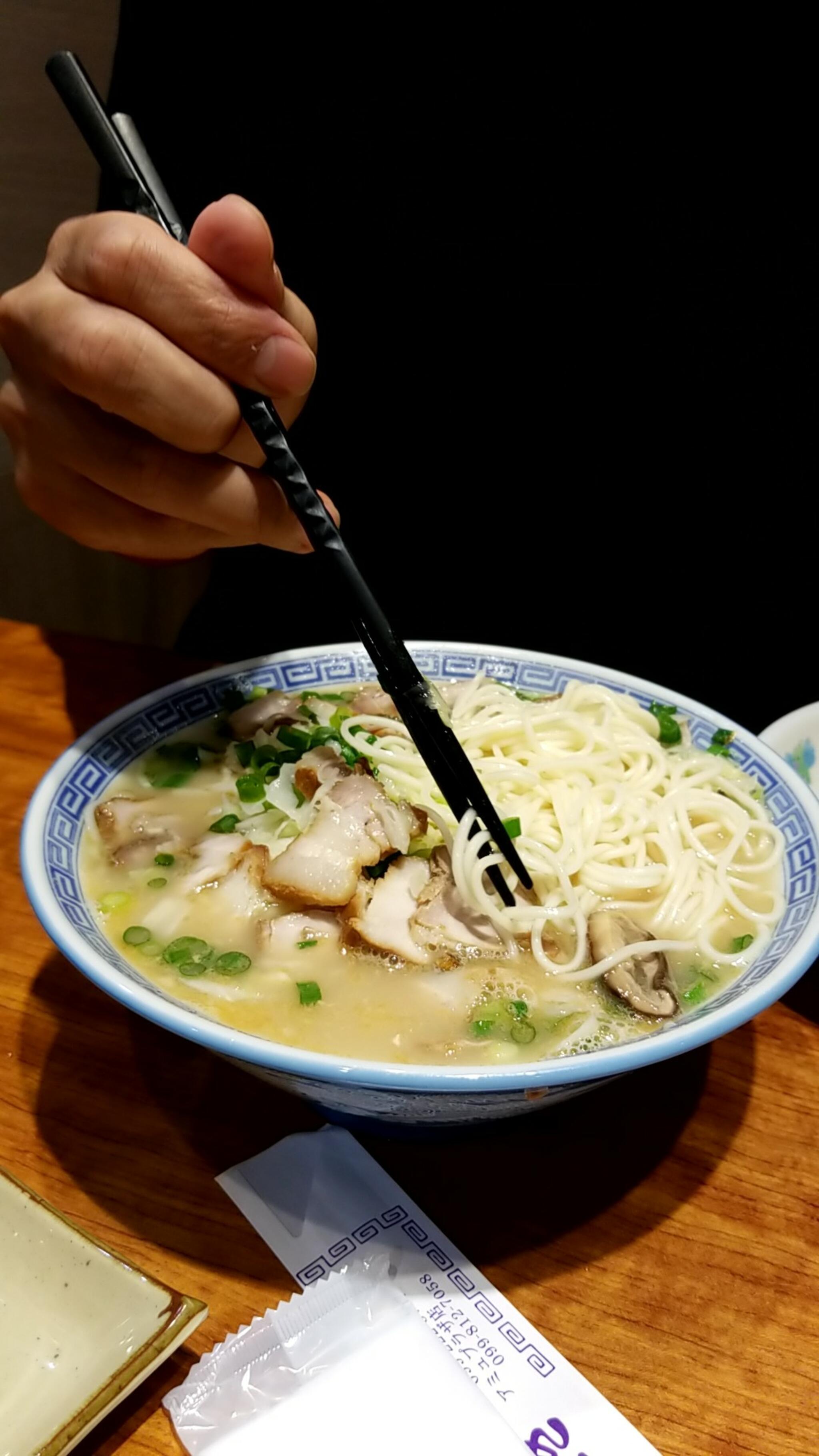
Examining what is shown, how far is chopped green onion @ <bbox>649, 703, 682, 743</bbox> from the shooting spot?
1.71m

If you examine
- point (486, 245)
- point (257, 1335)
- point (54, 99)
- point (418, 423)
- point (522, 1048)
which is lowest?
point (257, 1335)

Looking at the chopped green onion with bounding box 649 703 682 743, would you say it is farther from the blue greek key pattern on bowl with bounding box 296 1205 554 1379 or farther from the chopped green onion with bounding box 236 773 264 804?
the blue greek key pattern on bowl with bounding box 296 1205 554 1379

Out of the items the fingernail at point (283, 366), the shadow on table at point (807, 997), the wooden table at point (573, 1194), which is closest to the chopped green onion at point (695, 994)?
the wooden table at point (573, 1194)

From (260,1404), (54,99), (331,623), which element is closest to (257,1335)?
(260,1404)

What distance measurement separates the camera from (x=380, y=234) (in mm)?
2479

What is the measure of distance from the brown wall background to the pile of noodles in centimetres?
329

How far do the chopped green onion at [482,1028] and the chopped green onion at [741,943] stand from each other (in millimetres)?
365

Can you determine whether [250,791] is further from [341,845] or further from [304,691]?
[304,691]

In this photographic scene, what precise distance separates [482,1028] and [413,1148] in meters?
0.21

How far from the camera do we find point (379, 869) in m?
1.34

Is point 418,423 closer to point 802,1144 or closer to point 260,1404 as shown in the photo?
point 802,1144

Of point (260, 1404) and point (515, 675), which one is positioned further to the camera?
point (515, 675)

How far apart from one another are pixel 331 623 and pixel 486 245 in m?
1.09

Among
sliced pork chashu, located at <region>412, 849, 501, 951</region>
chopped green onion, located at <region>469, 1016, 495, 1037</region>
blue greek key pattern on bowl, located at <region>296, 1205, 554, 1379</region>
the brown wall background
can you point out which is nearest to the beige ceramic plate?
blue greek key pattern on bowl, located at <region>296, 1205, 554, 1379</region>
